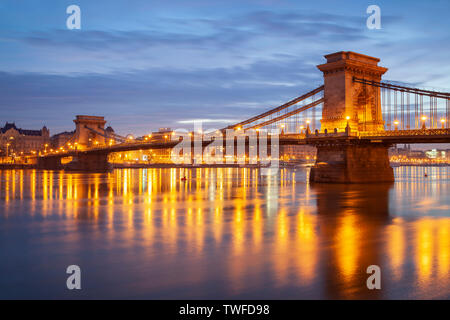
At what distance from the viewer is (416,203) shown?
28.1 metres

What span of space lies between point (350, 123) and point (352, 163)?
12.9ft

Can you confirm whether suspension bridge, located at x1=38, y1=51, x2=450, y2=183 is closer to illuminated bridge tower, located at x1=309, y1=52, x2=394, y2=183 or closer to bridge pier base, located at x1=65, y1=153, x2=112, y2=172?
illuminated bridge tower, located at x1=309, y1=52, x2=394, y2=183

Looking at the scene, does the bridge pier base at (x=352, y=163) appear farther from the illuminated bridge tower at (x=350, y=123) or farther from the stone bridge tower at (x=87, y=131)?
the stone bridge tower at (x=87, y=131)

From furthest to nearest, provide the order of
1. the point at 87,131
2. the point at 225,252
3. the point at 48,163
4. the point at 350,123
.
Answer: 1. the point at 87,131
2. the point at 48,163
3. the point at 350,123
4. the point at 225,252

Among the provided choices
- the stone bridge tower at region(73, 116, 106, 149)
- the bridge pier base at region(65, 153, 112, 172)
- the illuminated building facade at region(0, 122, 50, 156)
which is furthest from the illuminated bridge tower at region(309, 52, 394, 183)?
the illuminated building facade at region(0, 122, 50, 156)

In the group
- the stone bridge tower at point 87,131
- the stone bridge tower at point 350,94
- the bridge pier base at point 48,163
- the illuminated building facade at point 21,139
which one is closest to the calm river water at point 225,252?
the stone bridge tower at point 350,94

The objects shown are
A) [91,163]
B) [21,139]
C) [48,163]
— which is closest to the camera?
[91,163]

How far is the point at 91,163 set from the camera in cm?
9144

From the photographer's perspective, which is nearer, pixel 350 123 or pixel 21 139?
pixel 350 123

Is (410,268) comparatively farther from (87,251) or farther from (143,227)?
(143,227)

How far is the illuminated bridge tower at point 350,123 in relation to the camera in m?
41.4

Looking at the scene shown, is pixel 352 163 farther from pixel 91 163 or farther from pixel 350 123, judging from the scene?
pixel 91 163

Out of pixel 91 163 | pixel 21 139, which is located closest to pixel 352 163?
pixel 91 163
